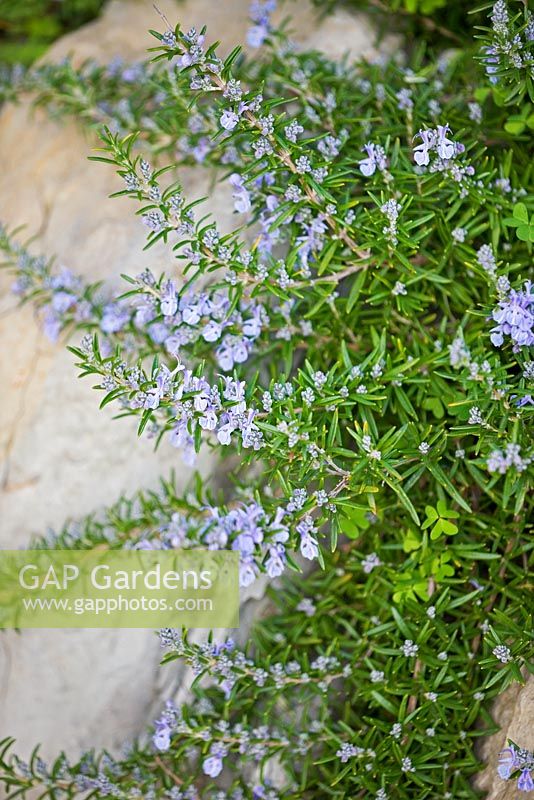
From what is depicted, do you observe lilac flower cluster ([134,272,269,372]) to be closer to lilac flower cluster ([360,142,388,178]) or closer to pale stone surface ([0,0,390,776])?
lilac flower cluster ([360,142,388,178])

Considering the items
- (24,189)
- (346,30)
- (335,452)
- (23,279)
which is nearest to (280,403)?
(335,452)

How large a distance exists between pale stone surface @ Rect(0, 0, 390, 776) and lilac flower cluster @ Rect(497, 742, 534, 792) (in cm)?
96

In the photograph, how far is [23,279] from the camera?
2568mm

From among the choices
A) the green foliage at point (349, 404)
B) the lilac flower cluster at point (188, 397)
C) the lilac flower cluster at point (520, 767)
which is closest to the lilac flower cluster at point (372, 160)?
the green foliage at point (349, 404)

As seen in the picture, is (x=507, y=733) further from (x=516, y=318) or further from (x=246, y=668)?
(x=516, y=318)

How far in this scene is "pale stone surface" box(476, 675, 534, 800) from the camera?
185cm

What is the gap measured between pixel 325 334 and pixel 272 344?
6.3 inches

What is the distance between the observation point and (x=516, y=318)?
70.2 inches

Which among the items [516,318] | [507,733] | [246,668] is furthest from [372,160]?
[507,733]

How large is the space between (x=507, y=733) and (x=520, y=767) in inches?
9.6

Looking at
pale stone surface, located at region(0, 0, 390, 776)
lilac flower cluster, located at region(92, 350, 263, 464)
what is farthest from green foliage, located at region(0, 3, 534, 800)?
pale stone surface, located at region(0, 0, 390, 776)

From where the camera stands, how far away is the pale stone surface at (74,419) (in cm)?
254

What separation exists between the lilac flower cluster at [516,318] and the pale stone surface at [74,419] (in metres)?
1.12

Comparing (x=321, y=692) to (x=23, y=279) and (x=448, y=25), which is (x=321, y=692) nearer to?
(x=23, y=279)
